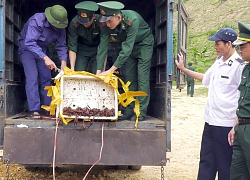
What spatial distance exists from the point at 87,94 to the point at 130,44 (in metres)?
0.76

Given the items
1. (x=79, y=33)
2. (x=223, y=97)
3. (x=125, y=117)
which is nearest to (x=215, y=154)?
(x=223, y=97)

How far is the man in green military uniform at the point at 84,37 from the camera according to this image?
455 centimetres

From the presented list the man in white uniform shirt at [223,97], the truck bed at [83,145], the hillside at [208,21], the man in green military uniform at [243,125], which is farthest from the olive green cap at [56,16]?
the hillside at [208,21]

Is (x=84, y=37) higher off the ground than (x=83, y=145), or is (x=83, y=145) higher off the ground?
(x=84, y=37)

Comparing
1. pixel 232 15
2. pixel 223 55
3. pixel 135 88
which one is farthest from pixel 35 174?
pixel 232 15

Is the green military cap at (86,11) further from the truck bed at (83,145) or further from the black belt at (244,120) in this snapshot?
the black belt at (244,120)

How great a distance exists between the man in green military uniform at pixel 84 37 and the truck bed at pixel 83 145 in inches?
54.4

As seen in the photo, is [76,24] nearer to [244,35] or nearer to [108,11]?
[108,11]

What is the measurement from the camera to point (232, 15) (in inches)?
1695

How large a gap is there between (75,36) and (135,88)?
1.08m

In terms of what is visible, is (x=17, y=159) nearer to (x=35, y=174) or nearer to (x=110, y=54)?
(x=35, y=174)

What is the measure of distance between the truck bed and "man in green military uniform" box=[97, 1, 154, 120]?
2.27 feet

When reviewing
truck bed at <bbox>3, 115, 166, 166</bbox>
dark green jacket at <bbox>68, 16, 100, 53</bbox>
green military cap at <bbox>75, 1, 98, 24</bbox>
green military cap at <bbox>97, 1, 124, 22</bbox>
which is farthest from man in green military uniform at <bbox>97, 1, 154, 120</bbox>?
truck bed at <bbox>3, 115, 166, 166</bbox>

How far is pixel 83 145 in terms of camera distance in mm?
3730
